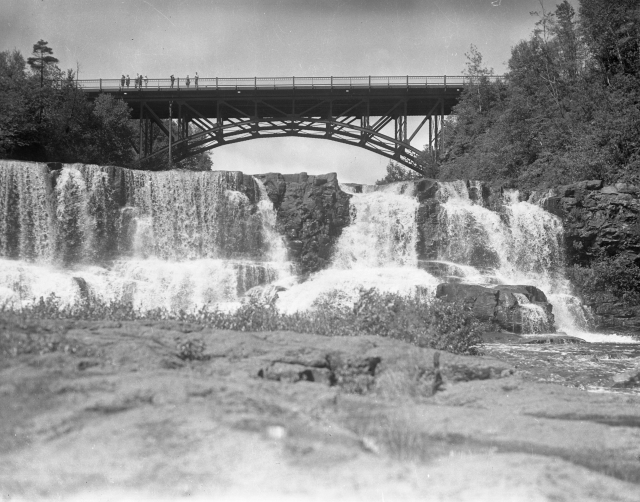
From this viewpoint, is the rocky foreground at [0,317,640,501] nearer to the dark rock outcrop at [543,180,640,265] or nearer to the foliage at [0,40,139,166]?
the dark rock outcrop at [543,180,640,265]

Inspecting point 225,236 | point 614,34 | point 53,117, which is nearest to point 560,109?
point 614,34

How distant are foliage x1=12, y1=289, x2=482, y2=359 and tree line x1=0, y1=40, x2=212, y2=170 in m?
28.9

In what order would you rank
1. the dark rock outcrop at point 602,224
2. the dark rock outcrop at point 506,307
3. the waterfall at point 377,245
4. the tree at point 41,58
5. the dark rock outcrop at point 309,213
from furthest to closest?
the tree at point 41,58 < the dark rock outcrop at point 309,213 < the dark rock outcrop at point 602,224 < the waterfall at point 377,245 < the dark rock outcrop at point 506,307

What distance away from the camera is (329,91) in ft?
A: 143

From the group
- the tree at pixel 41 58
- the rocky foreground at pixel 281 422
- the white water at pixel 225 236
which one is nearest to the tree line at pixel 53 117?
the tree at pixel 41 58

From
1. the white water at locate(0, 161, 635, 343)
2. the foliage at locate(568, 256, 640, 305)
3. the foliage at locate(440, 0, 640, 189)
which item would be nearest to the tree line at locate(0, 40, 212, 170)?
the white water at locate(0, 161, 635, 343)

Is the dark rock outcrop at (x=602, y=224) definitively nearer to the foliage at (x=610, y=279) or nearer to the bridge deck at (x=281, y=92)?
the foliage at (x=610, y=279)

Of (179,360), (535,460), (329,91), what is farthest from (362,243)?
(535,460)

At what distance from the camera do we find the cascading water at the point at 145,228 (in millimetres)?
25094

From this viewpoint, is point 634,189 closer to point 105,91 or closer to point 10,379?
point 10,379

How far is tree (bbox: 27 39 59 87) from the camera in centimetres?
4138

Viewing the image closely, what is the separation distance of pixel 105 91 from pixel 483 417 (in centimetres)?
4178

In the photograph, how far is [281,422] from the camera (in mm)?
4750

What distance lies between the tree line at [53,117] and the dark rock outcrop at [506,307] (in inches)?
941
